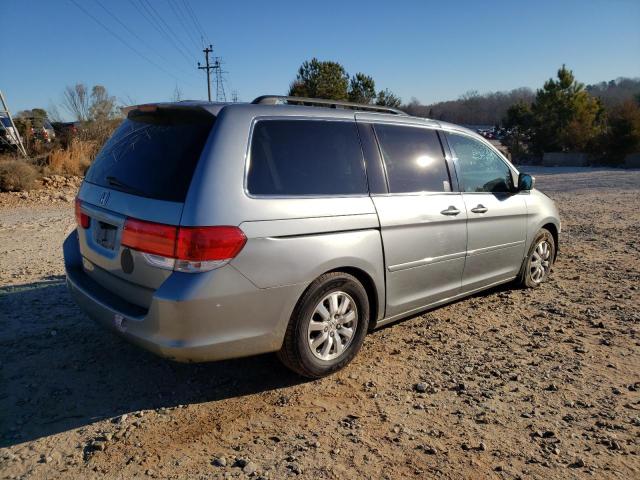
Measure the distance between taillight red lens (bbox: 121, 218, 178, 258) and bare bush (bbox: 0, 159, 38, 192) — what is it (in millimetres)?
11836

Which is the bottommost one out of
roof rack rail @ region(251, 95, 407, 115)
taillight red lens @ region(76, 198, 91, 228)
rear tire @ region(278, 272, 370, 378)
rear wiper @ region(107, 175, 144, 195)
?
rear tire @ region(278, 272, 370, 378)

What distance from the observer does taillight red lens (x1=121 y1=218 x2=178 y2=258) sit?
9.12 feet

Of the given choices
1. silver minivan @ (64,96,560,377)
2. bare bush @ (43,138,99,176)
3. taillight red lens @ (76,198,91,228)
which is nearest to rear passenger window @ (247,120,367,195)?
silver minivan @ (64,96,560,377)

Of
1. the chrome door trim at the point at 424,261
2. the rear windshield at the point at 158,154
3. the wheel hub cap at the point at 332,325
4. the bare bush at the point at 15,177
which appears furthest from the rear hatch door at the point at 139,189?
the bare bush at the point at 15,177

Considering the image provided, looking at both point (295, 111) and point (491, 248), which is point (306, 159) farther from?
point (491, 248)

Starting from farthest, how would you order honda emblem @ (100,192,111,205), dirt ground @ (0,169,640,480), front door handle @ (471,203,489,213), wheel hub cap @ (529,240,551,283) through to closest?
wheel hub cap @ (529,240,551,283)
front door handle @ (471,203,489,213)
honda emblem @ (100,192,111,205)
dirt ground @ (0,169,640,480)

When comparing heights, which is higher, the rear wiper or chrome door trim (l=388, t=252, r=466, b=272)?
the rear wiper

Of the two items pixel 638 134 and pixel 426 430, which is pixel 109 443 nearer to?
pixel 426 430

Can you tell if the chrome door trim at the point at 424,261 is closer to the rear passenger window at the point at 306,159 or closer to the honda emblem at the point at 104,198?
the rear passenger window at the point at 306,159

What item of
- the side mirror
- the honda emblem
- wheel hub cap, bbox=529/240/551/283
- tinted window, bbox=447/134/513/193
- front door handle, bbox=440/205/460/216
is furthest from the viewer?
wheel hub cap, bbox=529/240/551/283

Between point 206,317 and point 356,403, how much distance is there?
1.14 m

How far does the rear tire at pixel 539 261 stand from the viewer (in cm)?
545

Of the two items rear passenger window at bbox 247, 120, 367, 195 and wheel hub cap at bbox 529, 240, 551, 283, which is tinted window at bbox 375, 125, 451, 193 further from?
wheel hub cap at bbox 529, 240, 551, 283

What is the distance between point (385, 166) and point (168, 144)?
1634 mm
